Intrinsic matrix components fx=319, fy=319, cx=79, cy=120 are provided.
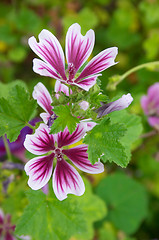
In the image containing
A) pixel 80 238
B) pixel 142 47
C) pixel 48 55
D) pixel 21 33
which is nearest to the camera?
pixel 48 55

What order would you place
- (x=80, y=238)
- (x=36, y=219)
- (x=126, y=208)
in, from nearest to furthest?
(x=36, y=219)
(x=80, y=238)
(x=126, y=208)

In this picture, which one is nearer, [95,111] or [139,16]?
[95,111]

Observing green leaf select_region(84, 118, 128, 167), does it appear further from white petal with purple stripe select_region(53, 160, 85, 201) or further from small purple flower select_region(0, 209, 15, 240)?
small purple flower select_region(0, 209, 15, 240)

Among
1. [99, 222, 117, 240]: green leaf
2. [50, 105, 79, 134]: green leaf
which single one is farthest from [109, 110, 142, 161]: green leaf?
[99, 222, 117, 240]: green leaf

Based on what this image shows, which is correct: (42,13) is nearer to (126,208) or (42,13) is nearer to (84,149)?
(126,208)

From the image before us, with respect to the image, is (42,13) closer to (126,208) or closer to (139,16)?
(139,16)

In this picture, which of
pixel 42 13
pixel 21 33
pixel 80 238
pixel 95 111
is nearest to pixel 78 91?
pixel 95 111

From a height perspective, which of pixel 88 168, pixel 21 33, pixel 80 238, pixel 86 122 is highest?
pixel 21 33

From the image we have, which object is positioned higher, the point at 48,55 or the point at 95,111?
the point at 48,55

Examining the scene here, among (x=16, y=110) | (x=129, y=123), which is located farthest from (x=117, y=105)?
(x=129, y=123)
